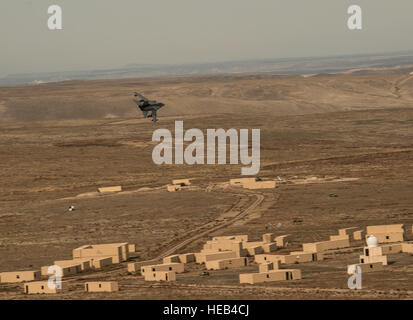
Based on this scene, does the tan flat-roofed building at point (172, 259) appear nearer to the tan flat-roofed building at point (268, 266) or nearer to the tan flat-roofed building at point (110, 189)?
the tan flat-roofed building at point (268, 266)

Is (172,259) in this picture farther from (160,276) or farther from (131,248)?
(131,248)

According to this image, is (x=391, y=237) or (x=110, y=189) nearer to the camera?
(x=391, y=237)

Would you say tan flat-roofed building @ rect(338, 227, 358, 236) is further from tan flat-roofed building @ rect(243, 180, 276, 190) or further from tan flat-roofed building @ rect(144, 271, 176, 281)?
Result: tan flat-roofed building @ rect(243, 180, 276, 190)

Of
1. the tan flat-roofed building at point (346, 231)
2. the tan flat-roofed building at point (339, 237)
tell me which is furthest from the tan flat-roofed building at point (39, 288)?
the tan flat-roofed building at point (346, 231)

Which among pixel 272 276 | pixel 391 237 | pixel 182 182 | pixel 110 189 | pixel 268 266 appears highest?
pixel 268 266

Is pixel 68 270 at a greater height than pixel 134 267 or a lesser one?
lesser

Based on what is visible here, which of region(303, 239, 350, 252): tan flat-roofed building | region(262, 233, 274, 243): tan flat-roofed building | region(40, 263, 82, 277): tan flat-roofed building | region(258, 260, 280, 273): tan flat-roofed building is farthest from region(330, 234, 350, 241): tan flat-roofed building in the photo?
region(40, 263, 82, 277): tan flat-roofed building

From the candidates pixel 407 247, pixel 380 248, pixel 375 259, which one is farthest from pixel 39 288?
A: pixel 407 247
